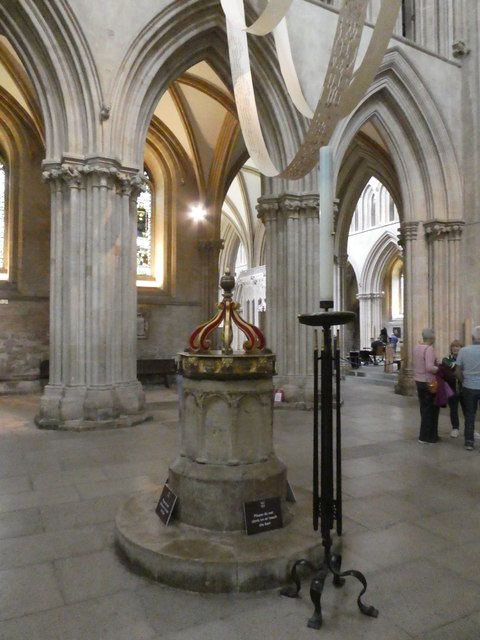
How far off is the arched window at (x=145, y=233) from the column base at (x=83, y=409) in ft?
23.8

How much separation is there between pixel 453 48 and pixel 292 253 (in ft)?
23.2

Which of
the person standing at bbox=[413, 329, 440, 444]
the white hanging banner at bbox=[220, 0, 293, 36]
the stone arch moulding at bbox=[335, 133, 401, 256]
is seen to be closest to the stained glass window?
the white hanging banner at bbox=[220, 0, 293, 36]

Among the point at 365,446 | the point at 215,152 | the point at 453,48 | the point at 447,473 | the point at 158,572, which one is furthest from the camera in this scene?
the point at 215,152

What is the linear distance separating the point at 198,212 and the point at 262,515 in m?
12.5

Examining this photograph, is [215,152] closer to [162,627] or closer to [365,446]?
[365,446]

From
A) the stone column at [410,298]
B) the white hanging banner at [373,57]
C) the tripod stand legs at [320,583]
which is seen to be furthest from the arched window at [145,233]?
the tripod stand legs at [320,583]

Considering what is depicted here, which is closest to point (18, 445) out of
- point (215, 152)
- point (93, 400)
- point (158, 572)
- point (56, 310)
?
point (93, 400)

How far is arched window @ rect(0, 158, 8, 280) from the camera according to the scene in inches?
467

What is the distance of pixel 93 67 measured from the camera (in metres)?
7.38

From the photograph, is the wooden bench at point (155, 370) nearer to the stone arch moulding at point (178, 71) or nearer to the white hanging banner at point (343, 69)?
the stone arch moulding at point (178, 71)

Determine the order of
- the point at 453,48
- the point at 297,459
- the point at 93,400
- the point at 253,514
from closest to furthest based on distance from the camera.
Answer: the point at 253,514, the point at 297,459, the point at 93,400, the point at 453,48

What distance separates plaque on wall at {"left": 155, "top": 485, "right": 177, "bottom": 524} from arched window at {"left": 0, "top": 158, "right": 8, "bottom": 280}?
10.3 meters

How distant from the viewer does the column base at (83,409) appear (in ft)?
23.0

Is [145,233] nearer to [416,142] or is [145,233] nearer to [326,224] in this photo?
[416,142]
